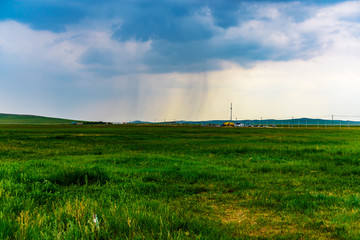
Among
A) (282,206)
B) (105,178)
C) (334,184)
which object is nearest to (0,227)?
(105,178)

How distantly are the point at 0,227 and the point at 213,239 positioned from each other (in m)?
3.82

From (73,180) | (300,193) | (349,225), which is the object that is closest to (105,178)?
(73,180)

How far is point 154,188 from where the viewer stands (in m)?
8.78

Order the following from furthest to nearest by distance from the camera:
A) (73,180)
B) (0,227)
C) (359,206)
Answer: (73,180) → (359,206) → (0,227)

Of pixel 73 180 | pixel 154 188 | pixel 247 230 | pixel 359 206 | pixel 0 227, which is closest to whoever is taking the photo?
pixel 0 227

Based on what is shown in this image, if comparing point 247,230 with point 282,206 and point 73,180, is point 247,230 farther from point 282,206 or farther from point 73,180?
point 73,180

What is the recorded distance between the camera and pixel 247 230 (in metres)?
5.33

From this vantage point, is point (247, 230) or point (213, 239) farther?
point (247, 230)

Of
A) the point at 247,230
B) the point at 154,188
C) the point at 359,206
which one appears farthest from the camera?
the point at 154,188

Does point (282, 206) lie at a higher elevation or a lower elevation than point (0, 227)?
lower

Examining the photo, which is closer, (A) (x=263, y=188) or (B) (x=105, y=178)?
(A) (x=263, y=188)

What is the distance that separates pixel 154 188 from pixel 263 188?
389cm

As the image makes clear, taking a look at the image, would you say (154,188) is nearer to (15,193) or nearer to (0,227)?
(15,193)

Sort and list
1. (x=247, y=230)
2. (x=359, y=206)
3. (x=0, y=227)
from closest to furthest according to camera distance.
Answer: (x=0, y=227) → (x=247, y=230) → (x=359, y=206)
